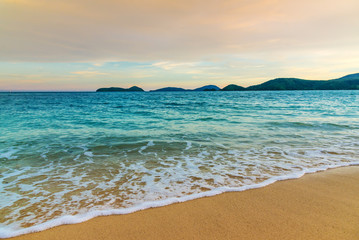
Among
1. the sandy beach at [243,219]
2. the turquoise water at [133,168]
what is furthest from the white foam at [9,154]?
the sandy beach at [243,219]

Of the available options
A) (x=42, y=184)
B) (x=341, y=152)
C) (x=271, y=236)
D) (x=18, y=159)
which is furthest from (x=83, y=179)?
(x=341, y=152)

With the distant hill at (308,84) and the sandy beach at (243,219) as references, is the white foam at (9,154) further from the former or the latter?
the distant hill at (308,84)

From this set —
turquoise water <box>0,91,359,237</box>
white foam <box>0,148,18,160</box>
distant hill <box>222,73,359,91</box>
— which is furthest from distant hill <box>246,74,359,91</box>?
white foam <box>0,148,18,160</box>

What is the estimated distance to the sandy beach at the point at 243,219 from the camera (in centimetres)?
267

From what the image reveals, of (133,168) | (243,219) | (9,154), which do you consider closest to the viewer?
(243,219)

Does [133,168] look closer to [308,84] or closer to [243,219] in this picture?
[243,219]

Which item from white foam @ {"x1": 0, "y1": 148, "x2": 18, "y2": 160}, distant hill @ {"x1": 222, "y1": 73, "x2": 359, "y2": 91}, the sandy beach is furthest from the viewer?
distant hill @ {"x1": 222, "y1": 73, "x2": 359, "y2": 91}

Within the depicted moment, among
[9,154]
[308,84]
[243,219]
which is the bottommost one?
[9,154]

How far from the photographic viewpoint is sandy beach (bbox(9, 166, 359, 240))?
2670mm

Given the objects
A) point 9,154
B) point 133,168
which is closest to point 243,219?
point 133,168

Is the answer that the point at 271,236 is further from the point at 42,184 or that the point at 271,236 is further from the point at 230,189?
the point at 42,184

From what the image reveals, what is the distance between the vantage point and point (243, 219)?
298 cm

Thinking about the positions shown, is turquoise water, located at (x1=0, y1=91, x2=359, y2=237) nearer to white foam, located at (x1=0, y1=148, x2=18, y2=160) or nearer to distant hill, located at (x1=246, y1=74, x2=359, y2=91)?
white foam, located at (x1=0, y1=148, x2=18, y2=160)

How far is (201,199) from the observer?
3.65 m
